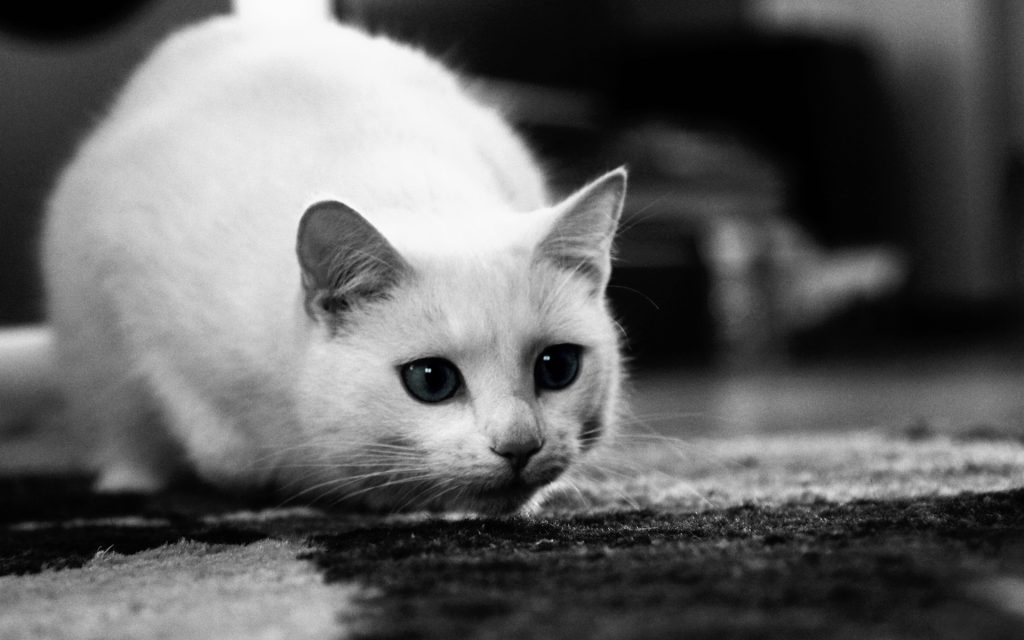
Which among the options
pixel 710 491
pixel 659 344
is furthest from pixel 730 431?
pixel 659 344

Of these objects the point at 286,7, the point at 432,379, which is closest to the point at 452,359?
the point at 432,379

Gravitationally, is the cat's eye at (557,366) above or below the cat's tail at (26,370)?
above

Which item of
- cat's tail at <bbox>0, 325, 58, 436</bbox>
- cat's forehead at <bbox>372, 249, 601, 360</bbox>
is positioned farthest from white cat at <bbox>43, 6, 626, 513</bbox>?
cat's tail at <bbox>0, 325, 58, 436</bbox>

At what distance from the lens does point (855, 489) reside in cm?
121

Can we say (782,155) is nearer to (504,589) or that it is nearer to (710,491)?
(710,491)

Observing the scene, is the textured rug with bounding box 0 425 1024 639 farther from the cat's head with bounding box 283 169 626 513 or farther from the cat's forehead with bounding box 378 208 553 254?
the cat's forehead with bounding box 378 208 553 254

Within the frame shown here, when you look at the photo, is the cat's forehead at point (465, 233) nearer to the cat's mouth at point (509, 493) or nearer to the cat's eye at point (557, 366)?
the cat's eye at point (557, 366)

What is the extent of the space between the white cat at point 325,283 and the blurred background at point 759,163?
0.32m

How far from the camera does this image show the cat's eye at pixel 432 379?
44.8 inches

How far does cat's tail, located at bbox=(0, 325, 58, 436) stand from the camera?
6.11 feet

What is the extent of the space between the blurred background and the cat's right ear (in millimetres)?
469

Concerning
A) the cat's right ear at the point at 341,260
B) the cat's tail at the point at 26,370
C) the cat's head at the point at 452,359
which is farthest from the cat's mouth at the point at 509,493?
the cat's tail at the point at 26,370

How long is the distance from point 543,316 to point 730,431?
936mm

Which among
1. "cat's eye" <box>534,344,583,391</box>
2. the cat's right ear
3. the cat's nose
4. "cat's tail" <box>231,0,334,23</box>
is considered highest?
"cat's tail" <box>231,0,334,23</box>
